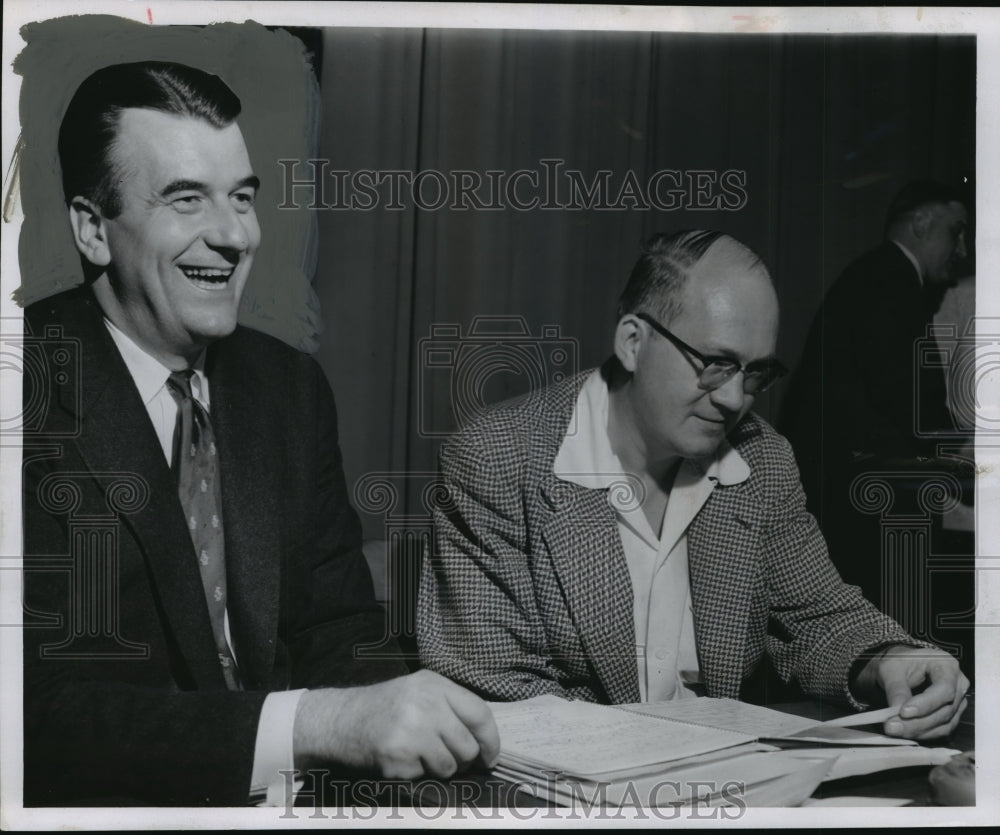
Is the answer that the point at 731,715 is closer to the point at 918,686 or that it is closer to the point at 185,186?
the point at 918,686

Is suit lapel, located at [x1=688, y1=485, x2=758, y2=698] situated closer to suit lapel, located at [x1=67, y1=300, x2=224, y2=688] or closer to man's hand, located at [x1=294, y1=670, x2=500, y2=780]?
man's hand, located at [x1=294, y1=670, x2=500, y2=780]

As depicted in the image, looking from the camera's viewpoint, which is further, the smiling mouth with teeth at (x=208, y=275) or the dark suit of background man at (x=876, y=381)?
the dark suit of background man at (x=876, y=381)

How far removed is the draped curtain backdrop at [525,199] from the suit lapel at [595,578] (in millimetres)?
353

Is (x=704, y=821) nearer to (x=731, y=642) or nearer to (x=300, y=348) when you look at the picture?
(x=731, y=642)

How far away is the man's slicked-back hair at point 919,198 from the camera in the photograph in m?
3.31

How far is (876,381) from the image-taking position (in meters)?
3.34

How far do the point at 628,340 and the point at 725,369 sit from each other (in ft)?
0.87

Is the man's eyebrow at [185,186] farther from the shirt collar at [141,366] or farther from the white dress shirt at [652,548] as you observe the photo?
the white dress shirt at [652,548]

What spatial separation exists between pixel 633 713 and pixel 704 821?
1.50 ft

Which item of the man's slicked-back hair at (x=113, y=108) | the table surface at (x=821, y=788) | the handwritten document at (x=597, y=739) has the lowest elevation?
the table surface at (x=821, y=788)
